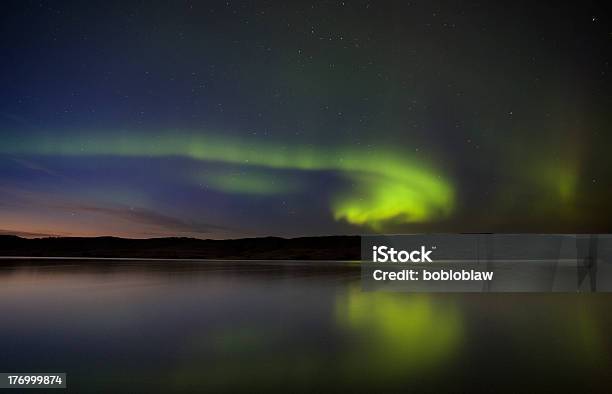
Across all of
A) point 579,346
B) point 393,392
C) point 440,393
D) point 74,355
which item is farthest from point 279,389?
point 579,346

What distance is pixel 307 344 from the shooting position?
232 inches

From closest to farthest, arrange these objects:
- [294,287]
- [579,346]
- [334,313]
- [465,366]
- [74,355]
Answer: [465,366] < [74,355] < [579,346] < [334,313] < [294,287]

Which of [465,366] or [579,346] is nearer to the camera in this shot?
[465,366]

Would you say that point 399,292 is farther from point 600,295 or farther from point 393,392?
point 393,392

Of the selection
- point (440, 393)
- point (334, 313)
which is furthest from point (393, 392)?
point (334, 313)

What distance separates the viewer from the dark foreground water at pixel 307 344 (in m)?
4.36

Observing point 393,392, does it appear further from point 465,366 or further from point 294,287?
point 294,287

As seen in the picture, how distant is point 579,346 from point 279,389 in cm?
375

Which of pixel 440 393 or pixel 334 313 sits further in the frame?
pixel 334 313

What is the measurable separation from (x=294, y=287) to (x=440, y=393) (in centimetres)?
937

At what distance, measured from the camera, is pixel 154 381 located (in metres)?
4.33

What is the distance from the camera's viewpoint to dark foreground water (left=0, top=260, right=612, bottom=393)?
14.3 ft

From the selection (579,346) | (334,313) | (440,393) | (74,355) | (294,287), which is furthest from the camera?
(294,287)

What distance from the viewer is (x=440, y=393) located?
400 cm
